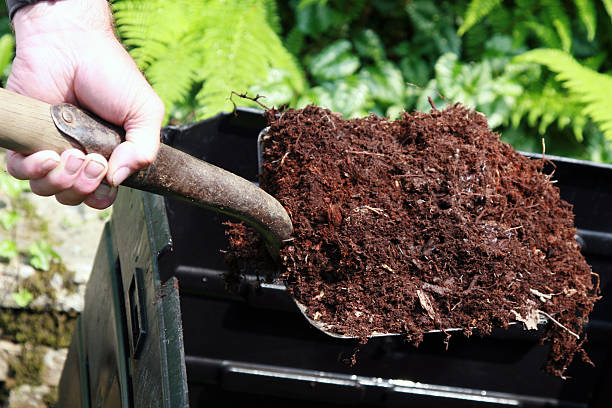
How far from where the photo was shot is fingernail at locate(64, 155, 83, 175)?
2.60 ft

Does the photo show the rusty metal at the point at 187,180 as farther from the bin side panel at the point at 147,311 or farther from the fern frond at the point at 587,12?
Result: the fern frond at the point at 587,12

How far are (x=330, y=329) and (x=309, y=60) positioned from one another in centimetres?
167

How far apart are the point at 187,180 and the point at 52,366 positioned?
4.93ft

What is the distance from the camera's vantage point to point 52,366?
204 cm

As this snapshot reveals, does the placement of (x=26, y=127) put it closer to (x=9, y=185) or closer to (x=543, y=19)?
(x=9, y=185)

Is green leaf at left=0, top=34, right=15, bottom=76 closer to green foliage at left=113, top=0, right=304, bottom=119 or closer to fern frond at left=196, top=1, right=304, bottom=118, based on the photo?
green foliage at left=113, top=0, right=304, bottom=119

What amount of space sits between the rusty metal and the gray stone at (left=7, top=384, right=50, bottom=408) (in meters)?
1.34

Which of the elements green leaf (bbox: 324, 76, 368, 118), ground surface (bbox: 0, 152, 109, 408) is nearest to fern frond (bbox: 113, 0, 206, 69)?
green leaf (bbox: 324, 76, 368, 118)

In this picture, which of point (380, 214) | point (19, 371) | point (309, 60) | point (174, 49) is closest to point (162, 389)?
point (380, 214)

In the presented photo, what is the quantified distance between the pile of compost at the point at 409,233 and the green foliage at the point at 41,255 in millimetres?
1312

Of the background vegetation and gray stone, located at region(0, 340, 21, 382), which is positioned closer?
gray stone, located at region(0, 340, 21, 382)

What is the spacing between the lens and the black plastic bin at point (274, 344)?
1.46 meters

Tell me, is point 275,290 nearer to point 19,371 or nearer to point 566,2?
point 19,371

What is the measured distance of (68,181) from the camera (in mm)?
823
